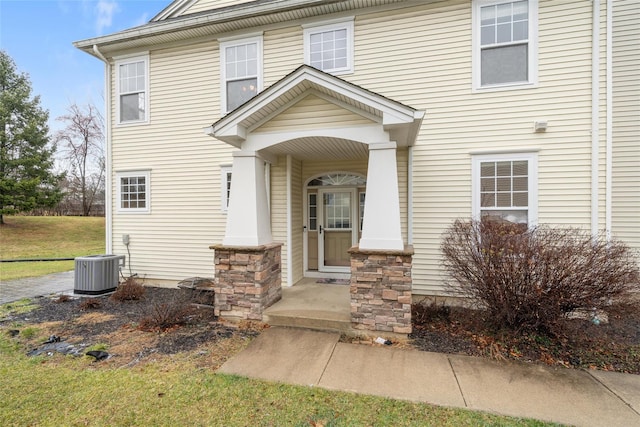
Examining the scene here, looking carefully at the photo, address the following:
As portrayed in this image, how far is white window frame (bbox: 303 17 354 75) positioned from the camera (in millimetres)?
6137

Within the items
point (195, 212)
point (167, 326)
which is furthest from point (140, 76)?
point (167, 326)

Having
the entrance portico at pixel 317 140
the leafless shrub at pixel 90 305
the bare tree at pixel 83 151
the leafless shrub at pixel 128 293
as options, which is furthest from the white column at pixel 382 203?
the bare tree at pixel 83 151

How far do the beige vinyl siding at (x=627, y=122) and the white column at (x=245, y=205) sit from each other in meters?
6.29

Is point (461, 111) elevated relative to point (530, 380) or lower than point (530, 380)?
elevated

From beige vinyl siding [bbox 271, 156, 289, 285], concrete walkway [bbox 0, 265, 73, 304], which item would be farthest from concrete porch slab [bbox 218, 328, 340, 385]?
concrete walkway [bbox 0, 265, 73, 304]

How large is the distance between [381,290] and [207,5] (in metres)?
8.12

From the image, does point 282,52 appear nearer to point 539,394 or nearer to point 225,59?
point 225,59

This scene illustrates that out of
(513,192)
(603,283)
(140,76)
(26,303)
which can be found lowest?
(26,303)

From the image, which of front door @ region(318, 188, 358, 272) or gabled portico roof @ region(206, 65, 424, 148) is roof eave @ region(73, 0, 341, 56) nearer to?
gabled portico roof @ region(206, 65, 424, 148)

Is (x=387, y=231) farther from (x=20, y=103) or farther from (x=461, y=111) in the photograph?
(x=20, y=103)

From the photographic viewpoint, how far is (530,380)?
10.3 ft

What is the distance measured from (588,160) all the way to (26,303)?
11.2 meters

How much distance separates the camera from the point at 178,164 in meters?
7.16

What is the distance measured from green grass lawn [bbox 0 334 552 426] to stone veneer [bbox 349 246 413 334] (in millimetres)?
1370
